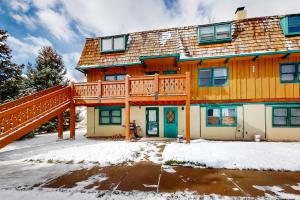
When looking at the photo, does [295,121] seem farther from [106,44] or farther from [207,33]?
[106,44]

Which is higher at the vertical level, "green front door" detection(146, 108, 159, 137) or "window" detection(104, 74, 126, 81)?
"window" detection(104, 74, 126, 81)

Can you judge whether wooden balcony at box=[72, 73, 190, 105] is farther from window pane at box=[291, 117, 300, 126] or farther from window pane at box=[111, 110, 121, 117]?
window pane at box=[291, 117, 300, 126]

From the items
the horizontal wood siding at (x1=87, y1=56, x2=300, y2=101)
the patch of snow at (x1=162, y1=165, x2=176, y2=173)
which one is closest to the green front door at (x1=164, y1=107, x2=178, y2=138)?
the horizontal wood siding at (x1=87, y1=56, x2=300, y2=101)

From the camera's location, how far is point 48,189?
16.3 ft

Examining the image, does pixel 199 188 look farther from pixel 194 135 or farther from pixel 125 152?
pixel 194 135

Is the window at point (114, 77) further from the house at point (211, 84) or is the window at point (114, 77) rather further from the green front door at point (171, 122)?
the green front door at point (171, 122)

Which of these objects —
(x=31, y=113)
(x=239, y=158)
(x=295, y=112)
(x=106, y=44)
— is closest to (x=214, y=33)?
(x=295, y=112)

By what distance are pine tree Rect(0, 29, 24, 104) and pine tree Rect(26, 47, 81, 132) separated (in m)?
4.30

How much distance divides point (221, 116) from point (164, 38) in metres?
7.71

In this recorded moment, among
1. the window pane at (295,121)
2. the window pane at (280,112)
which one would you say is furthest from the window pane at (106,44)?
the window pane at (295,121)

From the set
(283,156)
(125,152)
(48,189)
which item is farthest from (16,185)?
(283,156)

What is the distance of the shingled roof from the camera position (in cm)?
1174

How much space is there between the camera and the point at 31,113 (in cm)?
977

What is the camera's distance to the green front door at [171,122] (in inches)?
521
